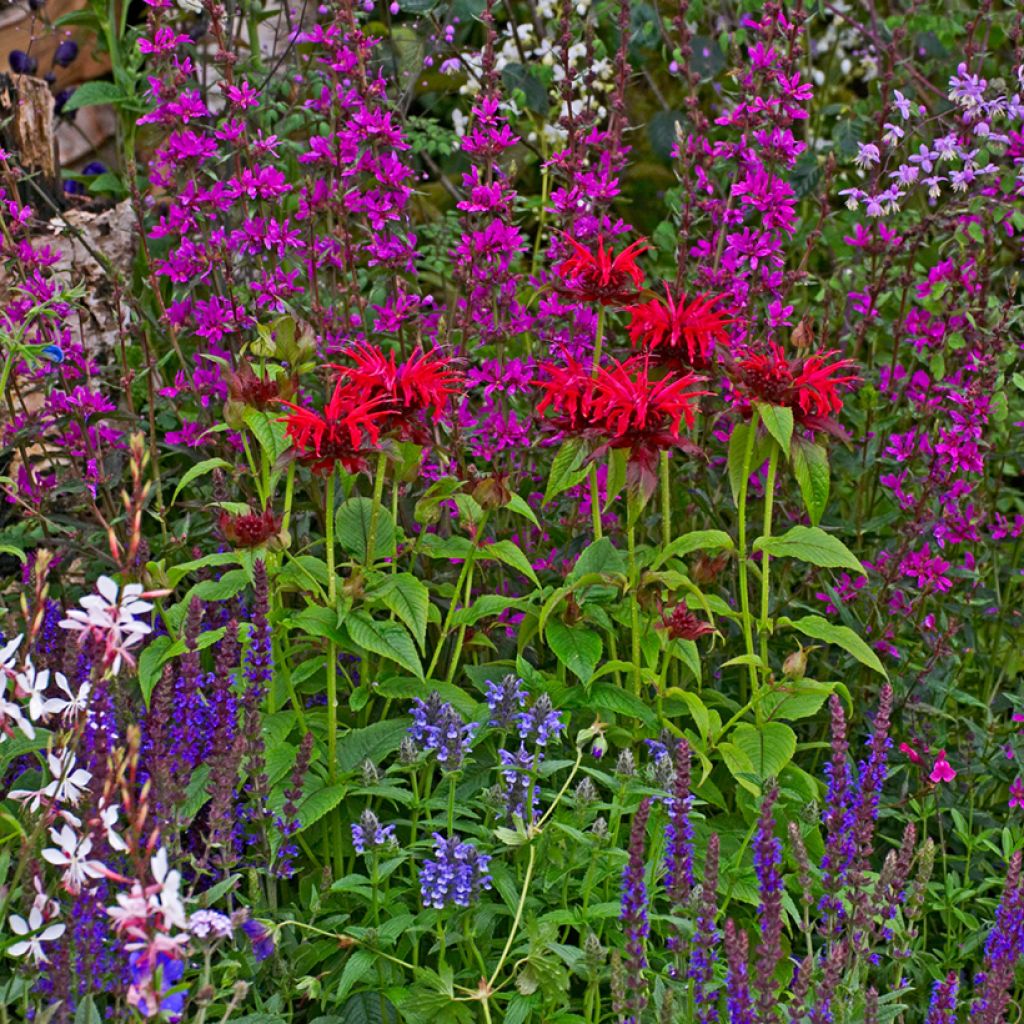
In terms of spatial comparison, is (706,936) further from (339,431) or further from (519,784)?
(339,431)

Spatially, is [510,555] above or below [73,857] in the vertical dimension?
below

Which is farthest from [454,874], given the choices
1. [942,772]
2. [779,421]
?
[942,772]

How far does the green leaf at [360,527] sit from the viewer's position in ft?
8.71

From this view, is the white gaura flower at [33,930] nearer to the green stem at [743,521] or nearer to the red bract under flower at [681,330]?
the green stem at [743,521]

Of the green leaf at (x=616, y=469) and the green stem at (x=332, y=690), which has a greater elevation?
the green leaf at (x=616, y=469)

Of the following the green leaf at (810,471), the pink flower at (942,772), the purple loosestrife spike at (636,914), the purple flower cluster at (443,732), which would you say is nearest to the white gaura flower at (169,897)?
the purple loosestrife spike at (636,914)

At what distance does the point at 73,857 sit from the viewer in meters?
1.71

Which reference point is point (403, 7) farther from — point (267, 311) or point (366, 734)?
point (366, 734)

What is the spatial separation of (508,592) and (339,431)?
→ 3.05ft

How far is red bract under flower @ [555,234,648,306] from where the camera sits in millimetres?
2627

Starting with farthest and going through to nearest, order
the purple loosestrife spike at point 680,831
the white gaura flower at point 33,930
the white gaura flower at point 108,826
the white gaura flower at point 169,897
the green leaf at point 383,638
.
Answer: the green leaf at point 383,638 → the purple loosestrife spike at point 680,831 → the white gaura flower at point 33,930 → the white gaura flower at point 108,826 → the white gaura flower at point 169,897

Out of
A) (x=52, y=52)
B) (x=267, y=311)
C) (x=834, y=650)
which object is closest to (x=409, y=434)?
(x=267, y=311)

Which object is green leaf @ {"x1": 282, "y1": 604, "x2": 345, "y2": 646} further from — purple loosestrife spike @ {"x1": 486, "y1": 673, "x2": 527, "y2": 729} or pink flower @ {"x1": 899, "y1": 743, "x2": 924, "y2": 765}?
pink flower @ {"x1": 899, "y1": 743, "x2": 924, "y2": 765}

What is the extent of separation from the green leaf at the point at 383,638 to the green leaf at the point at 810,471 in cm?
72
